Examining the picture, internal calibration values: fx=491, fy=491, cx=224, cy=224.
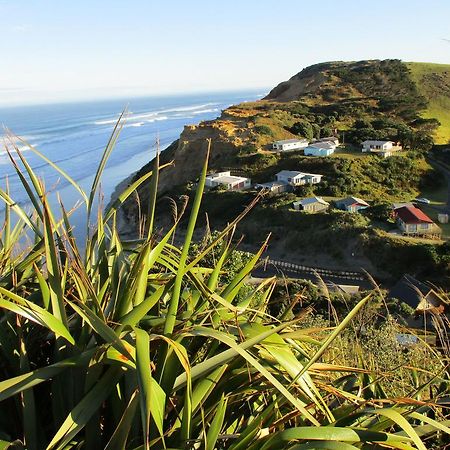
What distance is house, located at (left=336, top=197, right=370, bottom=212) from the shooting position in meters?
32.4

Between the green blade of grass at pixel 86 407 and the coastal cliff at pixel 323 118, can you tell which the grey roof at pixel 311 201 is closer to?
the coastal cliff at pixel 323 118

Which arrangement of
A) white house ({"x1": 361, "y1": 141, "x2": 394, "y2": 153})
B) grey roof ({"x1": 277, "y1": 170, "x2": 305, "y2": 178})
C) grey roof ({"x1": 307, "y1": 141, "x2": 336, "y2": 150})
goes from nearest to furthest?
grey roof ({"x1": 277, "y1": 170, "x2": 305, "y2": 178}) → white house ({"x1": 361, "y1": 141, "x2": 394, "y2": 153}) → grey roof ({"x1": 307, "y1": 141, "x2": 336, "y2": 150})

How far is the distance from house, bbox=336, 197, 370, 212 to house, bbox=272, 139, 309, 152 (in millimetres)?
13145

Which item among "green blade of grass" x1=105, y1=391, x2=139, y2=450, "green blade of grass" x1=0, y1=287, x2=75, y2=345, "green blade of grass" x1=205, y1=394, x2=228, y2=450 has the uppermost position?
"green blade of grass" x1=0, y1=287, x2=75, y2=345

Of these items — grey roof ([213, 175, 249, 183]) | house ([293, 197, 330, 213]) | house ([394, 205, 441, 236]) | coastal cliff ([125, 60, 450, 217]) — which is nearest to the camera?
house ([394, 205, 441, 236])

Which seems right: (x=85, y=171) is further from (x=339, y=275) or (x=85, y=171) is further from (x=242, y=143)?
(x=339, y=275)

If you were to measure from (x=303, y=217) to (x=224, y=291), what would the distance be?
30.6 metres

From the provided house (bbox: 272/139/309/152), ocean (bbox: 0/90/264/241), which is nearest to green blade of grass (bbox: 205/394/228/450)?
ocean (bbox: 0/90/264/241)

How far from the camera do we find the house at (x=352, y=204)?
106 feet

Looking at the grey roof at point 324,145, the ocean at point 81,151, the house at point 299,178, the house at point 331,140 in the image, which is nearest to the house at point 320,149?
the grey roof at point 324,145

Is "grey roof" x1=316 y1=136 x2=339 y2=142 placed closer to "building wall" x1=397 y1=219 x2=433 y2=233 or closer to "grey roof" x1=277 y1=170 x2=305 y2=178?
"grey roof" x1=277 y1=170 x2=305 y2=178

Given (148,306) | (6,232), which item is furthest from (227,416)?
(6,232)

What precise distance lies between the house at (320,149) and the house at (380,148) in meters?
2.94

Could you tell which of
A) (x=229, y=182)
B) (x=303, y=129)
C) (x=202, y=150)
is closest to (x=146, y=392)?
(x=229, y=182)
